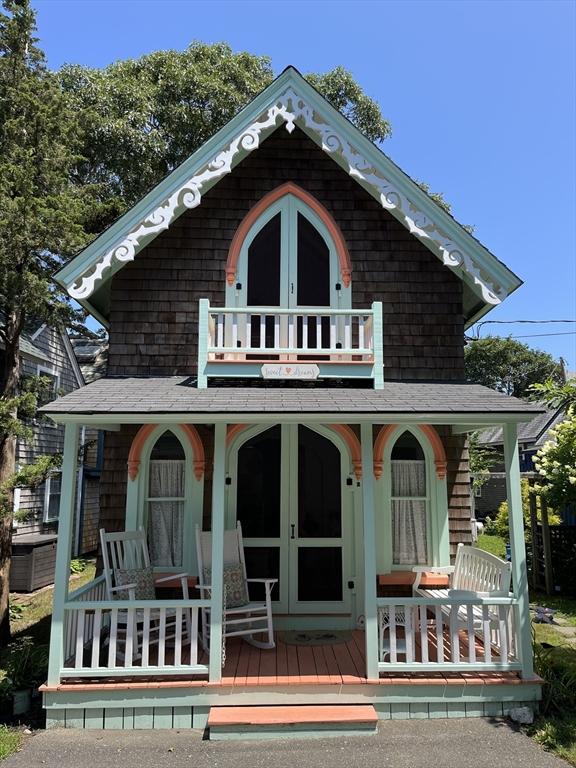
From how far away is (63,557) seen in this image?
587cm

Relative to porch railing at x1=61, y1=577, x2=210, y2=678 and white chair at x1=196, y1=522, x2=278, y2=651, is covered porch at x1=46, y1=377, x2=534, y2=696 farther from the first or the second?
white chair at x1=196, y1=522, x2=278, y2=651

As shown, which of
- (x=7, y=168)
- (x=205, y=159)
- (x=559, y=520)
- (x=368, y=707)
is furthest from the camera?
(x=559, y=520)

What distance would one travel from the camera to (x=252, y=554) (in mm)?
7746

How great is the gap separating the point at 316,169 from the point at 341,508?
5.11 metres

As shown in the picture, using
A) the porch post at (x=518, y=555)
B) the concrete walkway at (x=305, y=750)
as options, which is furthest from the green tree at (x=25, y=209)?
the porch post at (x=518, y=555)

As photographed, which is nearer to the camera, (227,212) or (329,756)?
(329,756)

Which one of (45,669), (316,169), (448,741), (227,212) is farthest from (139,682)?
(316,169)

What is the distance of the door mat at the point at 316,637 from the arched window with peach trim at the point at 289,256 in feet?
14.9

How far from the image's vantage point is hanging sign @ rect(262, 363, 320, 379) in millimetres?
7141

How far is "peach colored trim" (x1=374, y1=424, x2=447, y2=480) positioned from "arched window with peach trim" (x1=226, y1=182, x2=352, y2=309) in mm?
1961

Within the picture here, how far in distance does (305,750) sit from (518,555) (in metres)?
2.97

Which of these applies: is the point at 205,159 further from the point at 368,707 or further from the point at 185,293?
the point at 368,707

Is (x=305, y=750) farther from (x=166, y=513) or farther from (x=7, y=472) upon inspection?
(x=7, y=472)

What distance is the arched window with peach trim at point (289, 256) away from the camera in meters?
8.24
